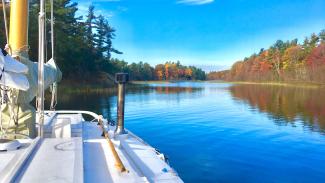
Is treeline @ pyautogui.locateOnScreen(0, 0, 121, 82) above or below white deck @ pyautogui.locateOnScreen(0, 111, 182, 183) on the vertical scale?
above

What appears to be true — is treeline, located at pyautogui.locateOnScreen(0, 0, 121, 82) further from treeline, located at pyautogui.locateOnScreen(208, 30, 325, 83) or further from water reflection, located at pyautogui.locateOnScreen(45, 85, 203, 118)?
treeline, located at pyautogui.locateOnScreen(208, 30, 325, 83)

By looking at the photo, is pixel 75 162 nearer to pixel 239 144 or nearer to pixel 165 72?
pixel 239 144

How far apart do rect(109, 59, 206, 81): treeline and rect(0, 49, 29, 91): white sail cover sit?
12296 cm

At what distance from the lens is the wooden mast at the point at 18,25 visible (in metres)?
5.50

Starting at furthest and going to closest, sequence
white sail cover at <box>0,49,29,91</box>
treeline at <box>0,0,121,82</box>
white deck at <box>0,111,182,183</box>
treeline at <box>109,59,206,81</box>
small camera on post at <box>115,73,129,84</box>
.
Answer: treeline at <box>109,59,206,81</box>
treeline at <box>0,0,121,82</box>
small camera on post at <box>115,73,129,84</box>
white sail cover at <box>0,49,29,91</box>
white deck at <box>0,111,182,183</box>

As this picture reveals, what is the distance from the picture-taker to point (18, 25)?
551 cm

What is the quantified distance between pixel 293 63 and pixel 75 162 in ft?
356

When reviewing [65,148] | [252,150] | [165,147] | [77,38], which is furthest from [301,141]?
[77,38]

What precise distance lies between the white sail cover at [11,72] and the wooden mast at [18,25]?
1.12 m

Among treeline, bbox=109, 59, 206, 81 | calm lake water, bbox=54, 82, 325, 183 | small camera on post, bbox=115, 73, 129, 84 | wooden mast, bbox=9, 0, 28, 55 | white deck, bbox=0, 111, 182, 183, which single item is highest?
treeline, bbox=109, 59, 206, 81

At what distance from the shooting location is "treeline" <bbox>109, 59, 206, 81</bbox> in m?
140

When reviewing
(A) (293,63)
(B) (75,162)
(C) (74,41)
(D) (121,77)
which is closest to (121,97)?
(D) (121,77)

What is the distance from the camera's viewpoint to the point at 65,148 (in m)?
4.38

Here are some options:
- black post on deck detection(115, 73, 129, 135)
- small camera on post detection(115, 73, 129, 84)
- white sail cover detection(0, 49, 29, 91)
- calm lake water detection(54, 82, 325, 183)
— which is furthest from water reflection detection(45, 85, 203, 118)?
white sail cover detection(0, 49, 29, 91)
